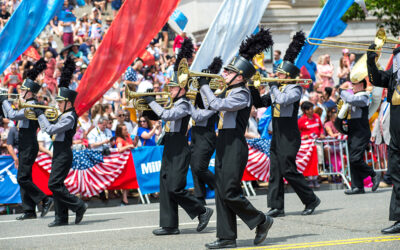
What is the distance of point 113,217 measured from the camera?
11641 millimetres

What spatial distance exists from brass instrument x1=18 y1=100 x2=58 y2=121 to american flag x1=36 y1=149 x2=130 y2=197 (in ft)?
6.01

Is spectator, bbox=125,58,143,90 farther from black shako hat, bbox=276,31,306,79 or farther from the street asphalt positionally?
black shako hat, bbox=276,31,306,79

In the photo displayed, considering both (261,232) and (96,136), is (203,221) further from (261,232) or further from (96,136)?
(96,136)

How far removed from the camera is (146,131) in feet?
48.1

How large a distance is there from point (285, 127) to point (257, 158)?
4194mm

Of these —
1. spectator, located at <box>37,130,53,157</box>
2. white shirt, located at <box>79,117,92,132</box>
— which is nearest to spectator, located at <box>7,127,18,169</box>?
spectator, located at <box>37,130,53,157</box>

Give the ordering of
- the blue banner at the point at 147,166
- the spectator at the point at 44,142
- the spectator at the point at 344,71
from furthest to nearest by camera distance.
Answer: the spectator at the point at 344,71 < the blue banner at the point at 147,166 < the spectator at the point at 44,142

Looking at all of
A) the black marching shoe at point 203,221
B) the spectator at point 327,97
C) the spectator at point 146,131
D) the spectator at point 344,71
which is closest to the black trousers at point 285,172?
the black marching shoe at point 203,221

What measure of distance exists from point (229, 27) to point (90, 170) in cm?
372

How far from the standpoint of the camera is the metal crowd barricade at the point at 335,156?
15438 mm

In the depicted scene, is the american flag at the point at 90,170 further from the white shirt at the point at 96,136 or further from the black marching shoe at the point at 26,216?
the black marching shoe at the point at 26,216

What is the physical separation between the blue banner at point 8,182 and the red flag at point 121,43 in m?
2.27

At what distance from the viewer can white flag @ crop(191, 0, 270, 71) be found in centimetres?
1186

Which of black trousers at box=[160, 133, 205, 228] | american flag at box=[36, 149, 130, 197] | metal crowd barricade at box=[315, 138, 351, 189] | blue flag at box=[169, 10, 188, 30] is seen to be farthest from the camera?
blue flag at box=[169, 10, 188, 30]
